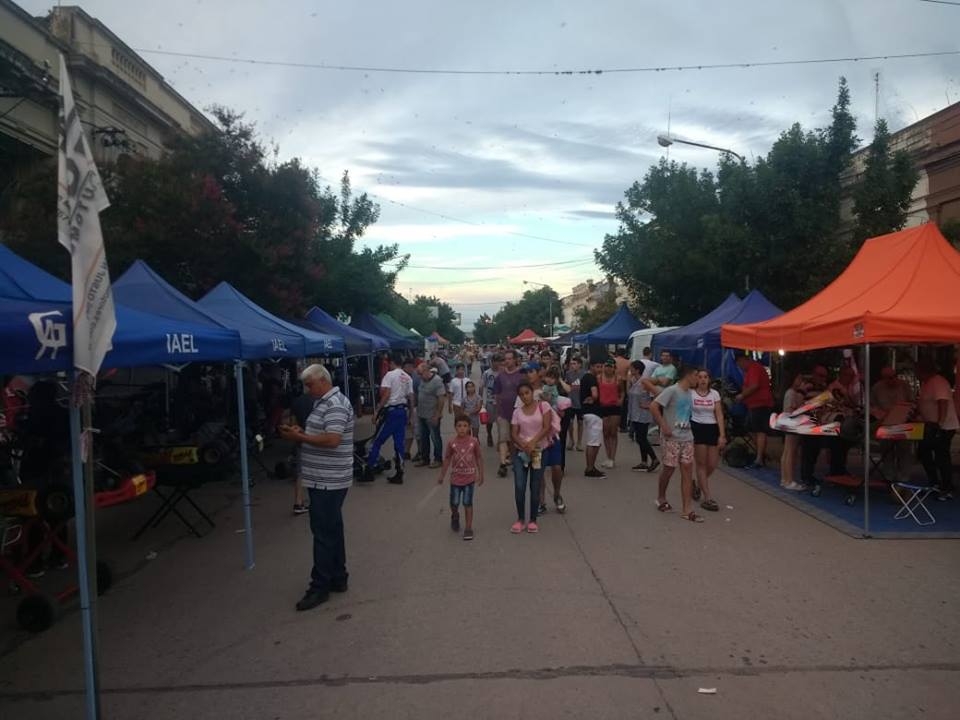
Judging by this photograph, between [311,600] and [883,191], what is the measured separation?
46.1 feet

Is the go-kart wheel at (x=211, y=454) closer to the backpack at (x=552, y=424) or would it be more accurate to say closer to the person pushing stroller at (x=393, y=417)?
the backpack at (x=552, y=424)

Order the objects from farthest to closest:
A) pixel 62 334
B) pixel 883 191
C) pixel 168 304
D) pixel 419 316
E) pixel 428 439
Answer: pixel 419 316 < pixel 883 191 < pixel 428 439 < pixel 168 304 < pixel 62 334

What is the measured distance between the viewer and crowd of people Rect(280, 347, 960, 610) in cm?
557

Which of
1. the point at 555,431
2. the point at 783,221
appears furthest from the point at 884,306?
the point at 783,221

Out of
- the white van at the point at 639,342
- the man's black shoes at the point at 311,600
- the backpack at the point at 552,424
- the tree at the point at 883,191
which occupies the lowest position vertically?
the man's black shoes at the point at 311,600

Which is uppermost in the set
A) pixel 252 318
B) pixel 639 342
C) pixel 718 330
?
pixel 252 318

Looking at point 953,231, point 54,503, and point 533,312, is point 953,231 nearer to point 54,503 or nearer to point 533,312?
point 54,503

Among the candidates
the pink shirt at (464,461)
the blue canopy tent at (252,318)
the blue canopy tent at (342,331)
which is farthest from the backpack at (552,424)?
the blue canopy tent at (342,331)

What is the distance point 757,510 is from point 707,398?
151cm

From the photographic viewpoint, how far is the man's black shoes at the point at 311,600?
5414mm

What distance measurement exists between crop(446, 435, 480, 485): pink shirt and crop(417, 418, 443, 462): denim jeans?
4.47 metres

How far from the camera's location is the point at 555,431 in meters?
7.63

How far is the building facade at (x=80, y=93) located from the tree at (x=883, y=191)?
1432cm

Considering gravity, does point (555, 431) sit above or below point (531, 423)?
below
